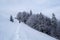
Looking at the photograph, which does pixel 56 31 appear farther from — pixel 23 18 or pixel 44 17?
pixel 23 18

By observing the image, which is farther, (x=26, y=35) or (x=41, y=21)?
(x=41, y=21)

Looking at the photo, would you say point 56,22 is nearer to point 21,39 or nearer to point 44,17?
point 44,17

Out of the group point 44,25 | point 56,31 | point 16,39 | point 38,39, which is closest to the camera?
point 16,39

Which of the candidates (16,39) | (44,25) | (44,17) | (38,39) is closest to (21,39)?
(16,39)

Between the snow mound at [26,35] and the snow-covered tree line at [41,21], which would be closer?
the snow mound at [26,35]

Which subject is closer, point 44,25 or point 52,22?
point 44,25

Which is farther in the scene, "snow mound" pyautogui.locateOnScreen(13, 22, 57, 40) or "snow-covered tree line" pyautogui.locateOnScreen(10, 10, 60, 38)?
"snow-covered tree line" pyautogui.locateOnScreen(10, 10, 60, 38)

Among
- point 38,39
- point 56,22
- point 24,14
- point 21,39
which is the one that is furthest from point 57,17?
point 21,39

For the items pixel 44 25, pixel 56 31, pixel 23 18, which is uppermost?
pixel 23 18

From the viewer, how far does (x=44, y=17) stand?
5.38 metres

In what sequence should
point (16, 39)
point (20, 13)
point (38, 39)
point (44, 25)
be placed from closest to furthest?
point (16, 39)
point (38, 39)
point (20, 13)
point (44, 25)

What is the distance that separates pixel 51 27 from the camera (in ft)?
17.6

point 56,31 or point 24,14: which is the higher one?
point 24,14

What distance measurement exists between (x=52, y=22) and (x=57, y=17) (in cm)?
62
